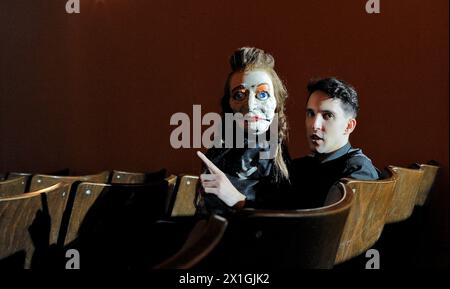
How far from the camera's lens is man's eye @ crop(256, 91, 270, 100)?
109 centimetres

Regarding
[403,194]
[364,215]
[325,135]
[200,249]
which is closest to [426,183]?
[403,194]

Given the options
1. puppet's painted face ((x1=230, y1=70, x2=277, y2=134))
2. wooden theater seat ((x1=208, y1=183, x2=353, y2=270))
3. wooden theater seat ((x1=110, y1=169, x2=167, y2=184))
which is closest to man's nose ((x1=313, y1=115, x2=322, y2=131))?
puppet's painted face ((x1=230, y1=70, x2=277, y2=134))

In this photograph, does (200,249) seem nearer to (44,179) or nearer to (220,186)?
(220,186)

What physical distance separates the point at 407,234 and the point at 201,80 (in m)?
1.18

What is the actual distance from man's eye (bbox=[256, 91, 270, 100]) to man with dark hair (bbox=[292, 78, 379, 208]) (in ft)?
0.39

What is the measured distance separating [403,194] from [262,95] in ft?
1.55

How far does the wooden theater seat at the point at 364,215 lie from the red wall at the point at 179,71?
60 cm

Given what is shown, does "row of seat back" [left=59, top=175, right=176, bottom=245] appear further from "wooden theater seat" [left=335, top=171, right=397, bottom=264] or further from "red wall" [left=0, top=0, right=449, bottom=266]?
"red wall" [left=0, top=0, right=449, bottom=266]

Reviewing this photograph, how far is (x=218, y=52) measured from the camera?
2125 millimetres

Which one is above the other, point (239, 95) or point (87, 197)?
point (239, 95)

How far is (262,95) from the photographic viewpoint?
3.59 ft

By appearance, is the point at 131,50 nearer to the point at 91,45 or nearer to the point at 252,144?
the point at 91,45
